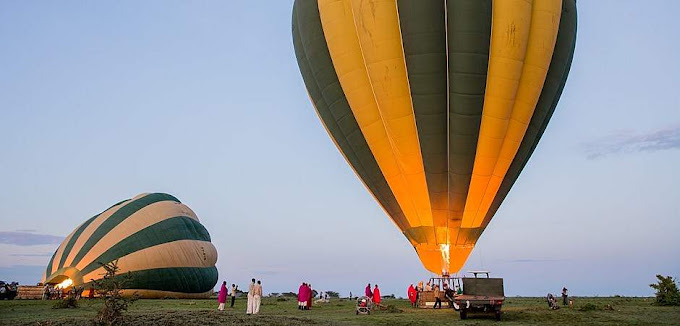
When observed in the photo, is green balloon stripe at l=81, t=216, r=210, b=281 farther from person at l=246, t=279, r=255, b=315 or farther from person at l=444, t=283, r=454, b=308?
person at l=444, t=283, r=454, b=308

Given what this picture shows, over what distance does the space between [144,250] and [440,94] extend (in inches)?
725

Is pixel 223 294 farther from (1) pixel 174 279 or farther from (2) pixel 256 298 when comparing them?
(1) pixel 174 279

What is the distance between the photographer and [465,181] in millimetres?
22656

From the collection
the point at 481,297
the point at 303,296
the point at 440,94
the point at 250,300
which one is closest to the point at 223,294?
the point at 250,300

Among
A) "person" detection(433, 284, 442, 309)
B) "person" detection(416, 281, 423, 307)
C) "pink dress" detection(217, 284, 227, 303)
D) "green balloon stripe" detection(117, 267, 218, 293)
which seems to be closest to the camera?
"pink dress" detection(217, 284, 227, 303)

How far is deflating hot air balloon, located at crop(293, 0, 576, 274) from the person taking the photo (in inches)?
821

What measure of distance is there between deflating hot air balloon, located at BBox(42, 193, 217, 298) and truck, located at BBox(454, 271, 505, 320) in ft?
54.7

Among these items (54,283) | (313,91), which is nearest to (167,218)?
(54,283)

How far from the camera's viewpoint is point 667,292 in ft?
92.9

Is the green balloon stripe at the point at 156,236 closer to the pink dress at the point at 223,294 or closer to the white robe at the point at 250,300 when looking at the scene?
the pink dress at the point at 223,294

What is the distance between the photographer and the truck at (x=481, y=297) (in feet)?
60.0

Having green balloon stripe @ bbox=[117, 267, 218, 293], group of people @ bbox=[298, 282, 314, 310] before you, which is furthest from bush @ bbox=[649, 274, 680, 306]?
green balloon stripe @ bbox=[117, 267, 218, 293]

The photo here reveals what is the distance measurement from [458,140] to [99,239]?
19615 mm

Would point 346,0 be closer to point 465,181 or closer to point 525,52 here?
point 525,52
